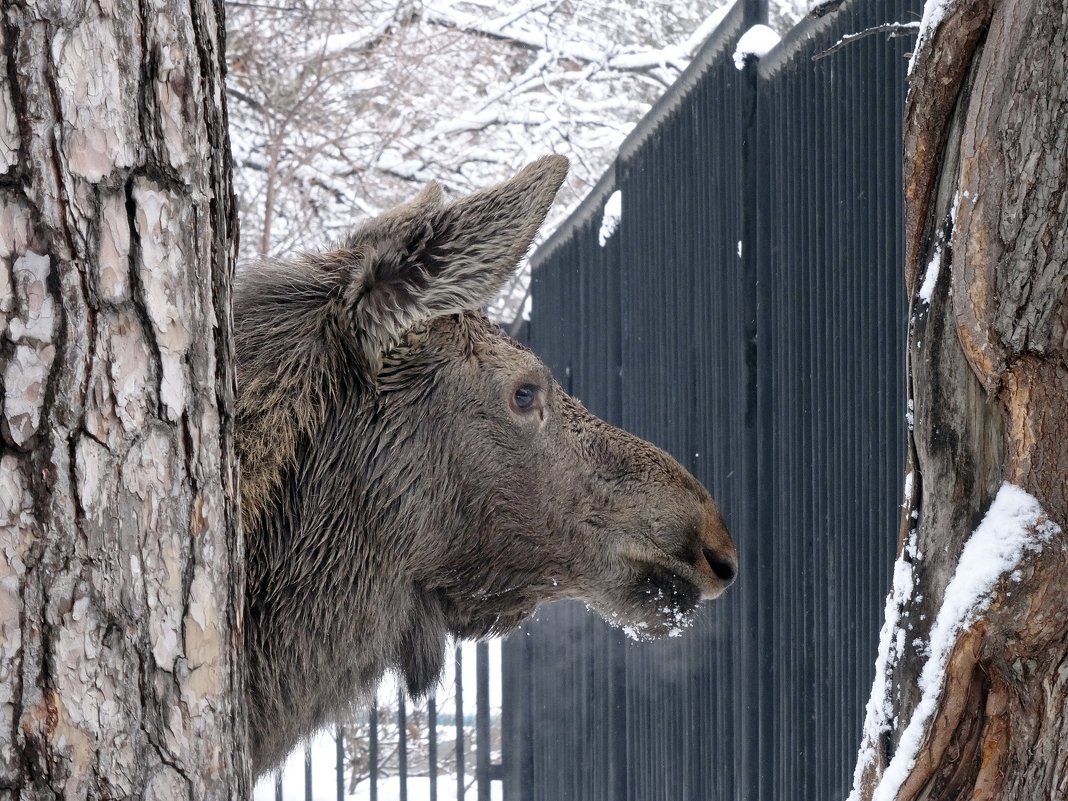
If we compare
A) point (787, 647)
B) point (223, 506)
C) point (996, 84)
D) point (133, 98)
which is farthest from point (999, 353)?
point (787, 647)

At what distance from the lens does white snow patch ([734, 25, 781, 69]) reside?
13.9 feet

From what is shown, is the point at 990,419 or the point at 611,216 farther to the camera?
the point at 611,216

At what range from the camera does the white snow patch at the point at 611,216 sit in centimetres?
625

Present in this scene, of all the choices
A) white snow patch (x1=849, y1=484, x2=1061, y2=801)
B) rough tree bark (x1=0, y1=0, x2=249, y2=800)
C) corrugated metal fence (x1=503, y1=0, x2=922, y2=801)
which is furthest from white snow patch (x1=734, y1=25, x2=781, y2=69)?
rough tree bark (x1=0, y1=0, x2=249, y2=800)

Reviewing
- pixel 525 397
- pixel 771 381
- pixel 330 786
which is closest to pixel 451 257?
pixel 525 397

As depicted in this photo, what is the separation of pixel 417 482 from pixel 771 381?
5.07 ft

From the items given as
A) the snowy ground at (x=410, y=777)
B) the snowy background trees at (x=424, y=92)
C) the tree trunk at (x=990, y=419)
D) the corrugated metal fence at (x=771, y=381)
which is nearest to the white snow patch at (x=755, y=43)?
the corrugated metal fence at (x=771, y=381)

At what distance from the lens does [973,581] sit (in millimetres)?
1847

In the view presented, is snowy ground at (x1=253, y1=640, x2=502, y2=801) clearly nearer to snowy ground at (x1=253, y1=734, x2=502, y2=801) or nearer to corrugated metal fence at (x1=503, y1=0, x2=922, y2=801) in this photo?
snowy ground at (x1=253, y1=734, x2=502, y2=801)

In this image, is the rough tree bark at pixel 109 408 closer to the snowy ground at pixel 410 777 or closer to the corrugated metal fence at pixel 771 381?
the corrugated metal fence at pixel 771 381

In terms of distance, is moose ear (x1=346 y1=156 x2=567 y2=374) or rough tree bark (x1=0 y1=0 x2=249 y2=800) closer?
rough tree bark (x1=0 y1=0 x2=249 y2=800)

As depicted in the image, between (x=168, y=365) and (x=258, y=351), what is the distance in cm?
121

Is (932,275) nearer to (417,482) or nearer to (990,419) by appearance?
(990,419)

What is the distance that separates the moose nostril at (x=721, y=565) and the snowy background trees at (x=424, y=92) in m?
8.14
